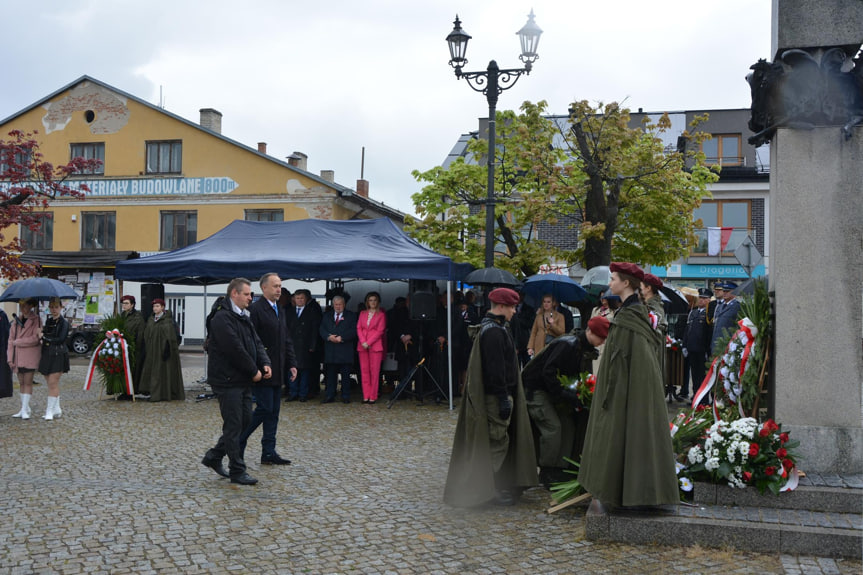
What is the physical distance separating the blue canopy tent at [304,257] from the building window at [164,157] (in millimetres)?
17328

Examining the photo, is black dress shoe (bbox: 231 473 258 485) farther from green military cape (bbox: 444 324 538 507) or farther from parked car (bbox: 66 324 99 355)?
parked car (bbox: 66 324 99 355)

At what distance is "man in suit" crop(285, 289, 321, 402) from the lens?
1416 cm

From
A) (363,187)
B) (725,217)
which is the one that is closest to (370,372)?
(725,217)

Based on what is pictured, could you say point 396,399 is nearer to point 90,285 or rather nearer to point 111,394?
point 111,394

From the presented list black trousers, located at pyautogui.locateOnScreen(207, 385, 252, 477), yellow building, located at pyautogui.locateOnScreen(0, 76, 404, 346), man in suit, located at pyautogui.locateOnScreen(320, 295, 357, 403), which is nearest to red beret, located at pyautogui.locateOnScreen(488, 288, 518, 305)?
black trousers, located at pyautogui.locateOnScreen(207, 385, 252, 477)

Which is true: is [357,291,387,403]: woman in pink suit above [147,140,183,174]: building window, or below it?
below

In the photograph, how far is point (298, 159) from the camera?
37.5 m

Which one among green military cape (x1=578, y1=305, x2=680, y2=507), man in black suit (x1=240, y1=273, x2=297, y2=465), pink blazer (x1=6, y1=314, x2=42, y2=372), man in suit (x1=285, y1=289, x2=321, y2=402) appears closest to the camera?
green military cape (x1=578, y1=305, x2=680, y2=507)

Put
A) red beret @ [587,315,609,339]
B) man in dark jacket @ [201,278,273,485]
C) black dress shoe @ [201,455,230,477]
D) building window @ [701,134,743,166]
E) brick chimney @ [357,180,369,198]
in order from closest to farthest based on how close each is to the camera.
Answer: red beret @ [587,315,609,339]
man in dark jacket @ [201,278,273,485]
black dress shoe @ [201,455,230,477]
building window @ [701,134,743,166]
brick chimney @ [357,180,369,198]

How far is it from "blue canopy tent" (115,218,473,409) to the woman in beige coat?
136 centimetres

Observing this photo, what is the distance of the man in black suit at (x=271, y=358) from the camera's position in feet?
26.7

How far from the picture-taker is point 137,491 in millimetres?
7230

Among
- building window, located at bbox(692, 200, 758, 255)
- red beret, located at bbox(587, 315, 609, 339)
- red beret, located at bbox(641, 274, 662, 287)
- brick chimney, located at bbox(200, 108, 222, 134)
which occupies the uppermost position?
brick chimney, located at bbox(200, 108, 222, 134)

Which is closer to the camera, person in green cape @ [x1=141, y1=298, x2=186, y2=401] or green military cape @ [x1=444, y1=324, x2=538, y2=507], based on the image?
green military cape @ [x1=444, y1=324, x2=538, y2=507]
